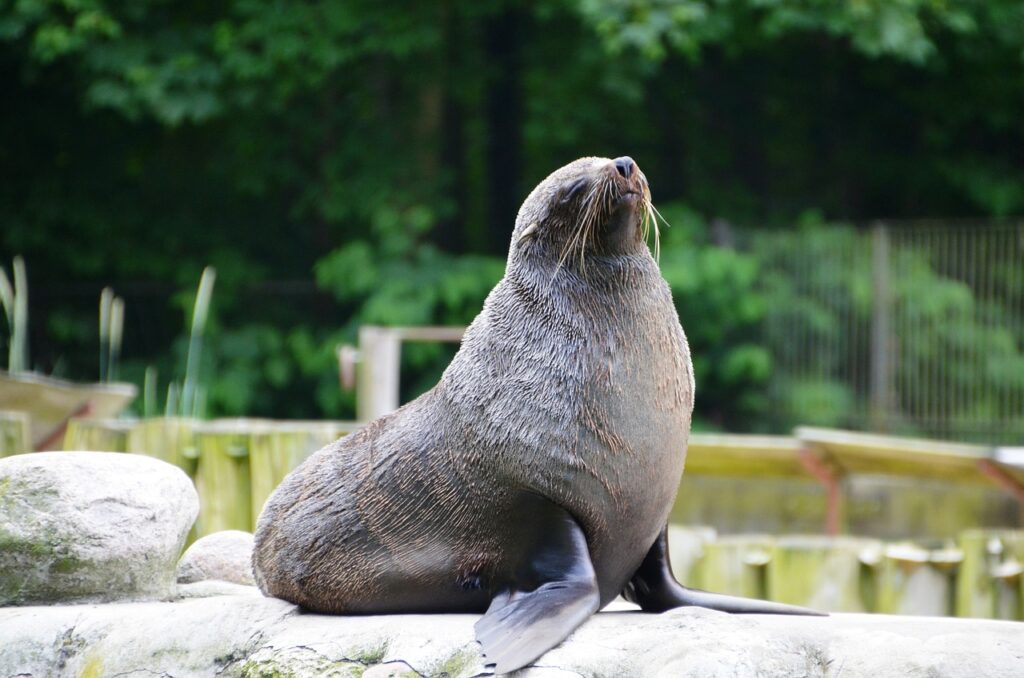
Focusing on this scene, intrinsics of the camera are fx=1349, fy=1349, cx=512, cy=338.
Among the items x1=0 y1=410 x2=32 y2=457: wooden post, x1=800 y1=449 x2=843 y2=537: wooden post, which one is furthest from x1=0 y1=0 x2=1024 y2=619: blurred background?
x1=0 y1=410 x2=32 y2=457: wooden post

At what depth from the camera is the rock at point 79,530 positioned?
13.7 ft

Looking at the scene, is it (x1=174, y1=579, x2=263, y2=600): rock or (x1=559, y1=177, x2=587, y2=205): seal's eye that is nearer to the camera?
(x1=559, y1=177, x2=587, y2=205): seal's eye

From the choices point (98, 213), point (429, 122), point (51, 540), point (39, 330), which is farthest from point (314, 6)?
point (51, 540)

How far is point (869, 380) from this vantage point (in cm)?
1166

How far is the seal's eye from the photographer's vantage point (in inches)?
144

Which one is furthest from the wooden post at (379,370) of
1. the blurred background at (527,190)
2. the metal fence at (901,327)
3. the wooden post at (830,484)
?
the metal fence at (901,327)

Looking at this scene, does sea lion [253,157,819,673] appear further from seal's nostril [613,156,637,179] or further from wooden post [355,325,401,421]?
wooden post [355,325,401,421]

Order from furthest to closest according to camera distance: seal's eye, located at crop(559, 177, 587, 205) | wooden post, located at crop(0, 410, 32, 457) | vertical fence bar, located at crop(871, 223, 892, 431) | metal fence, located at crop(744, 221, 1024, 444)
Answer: vertical fence bar, located at crop(871, 223, 892, 431)
metal fence, located at crop(744, 221, 1024, 444)
wooden post, located at crop(0, 410, 32, 457)
seal's eye, located at crop(559, 177, 587, 205)

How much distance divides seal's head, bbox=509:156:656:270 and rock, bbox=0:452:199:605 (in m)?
1.47

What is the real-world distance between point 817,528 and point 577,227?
232 inches

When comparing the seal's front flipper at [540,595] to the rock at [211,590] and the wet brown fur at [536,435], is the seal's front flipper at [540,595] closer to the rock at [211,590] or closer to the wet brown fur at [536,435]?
the wet brown fur at [536,435]

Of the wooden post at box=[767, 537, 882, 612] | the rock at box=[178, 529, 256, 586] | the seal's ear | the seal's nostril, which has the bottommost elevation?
the wooden post at box=[767, 537, 882, 612]

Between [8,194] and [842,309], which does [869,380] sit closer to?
[842,309]

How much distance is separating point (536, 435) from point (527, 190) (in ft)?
35.8
